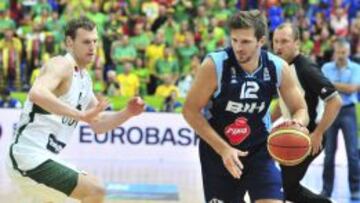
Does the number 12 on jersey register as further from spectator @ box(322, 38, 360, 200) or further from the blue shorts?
spectator @ box(322, 38, 360, 200)

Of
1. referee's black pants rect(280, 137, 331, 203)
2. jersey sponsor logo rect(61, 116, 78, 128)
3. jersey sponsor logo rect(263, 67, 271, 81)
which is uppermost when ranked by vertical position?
jersey sponsor logo rect(263, 67, 271, 81)

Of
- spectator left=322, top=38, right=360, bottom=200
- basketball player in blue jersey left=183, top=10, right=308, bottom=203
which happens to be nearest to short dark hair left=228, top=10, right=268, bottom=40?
basketball player in blue jersey left=183, top=10, right=308, bottom=203

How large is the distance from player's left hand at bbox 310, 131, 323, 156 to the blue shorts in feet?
4.43

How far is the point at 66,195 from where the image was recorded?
5375 millimetres

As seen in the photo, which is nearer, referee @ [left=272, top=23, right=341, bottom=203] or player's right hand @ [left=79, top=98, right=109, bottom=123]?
player's right hand @ [left=79, top=98, right=109, bottom=123]

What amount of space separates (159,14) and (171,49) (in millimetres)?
1645

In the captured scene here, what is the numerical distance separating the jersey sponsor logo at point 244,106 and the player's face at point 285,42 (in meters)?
1.61

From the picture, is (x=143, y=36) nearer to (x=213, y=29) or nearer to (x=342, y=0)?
(x=213, y=29)

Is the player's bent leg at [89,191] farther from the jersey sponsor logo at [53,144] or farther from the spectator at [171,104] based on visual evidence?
the spectator at [171,104]

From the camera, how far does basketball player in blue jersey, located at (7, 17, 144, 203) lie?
5281 millimetres

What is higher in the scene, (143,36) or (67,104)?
(67,104)

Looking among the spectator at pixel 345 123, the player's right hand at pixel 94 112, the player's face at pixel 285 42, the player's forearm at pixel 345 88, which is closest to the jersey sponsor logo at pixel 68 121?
the player's right hand at pixel 94 112

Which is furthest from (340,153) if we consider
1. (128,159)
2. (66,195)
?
(66,195)

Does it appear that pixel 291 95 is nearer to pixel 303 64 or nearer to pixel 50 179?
pixel 303 64
